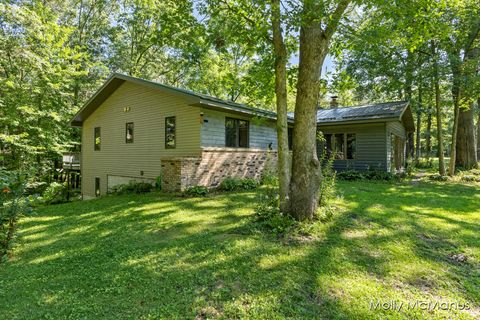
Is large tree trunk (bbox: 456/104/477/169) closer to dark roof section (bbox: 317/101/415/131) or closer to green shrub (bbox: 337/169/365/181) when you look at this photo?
dark roof section (bbox: 317/101/415/131)

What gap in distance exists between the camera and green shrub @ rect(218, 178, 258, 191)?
9.80m

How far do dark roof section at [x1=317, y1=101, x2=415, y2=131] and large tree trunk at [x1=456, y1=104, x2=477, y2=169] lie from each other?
256 cm

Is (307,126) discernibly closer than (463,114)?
Yes

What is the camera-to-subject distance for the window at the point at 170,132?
10.5 meters

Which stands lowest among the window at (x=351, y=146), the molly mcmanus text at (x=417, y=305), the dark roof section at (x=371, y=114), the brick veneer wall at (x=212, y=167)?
the molly mcmanus text at (x=417, y=305)

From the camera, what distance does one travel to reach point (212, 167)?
9.87 metres

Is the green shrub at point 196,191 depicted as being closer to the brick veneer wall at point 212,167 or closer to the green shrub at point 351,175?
the brick veneer wall at point 212,167

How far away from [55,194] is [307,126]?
1533 centimetres

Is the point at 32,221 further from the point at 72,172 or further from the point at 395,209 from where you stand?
the point at 72,172

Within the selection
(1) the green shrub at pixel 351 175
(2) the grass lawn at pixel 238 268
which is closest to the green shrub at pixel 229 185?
(2) the grass lawn at pixel 238 268

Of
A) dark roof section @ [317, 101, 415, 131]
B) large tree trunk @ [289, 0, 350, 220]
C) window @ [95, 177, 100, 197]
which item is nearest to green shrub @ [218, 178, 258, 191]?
large tree trunk @ [289, 0, 350, 220]

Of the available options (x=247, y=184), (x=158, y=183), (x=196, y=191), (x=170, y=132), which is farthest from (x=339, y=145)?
(x=158, y=183)

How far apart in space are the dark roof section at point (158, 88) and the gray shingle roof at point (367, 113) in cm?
404

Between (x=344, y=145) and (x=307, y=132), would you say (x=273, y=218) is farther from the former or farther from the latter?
(x=344, y=145)
